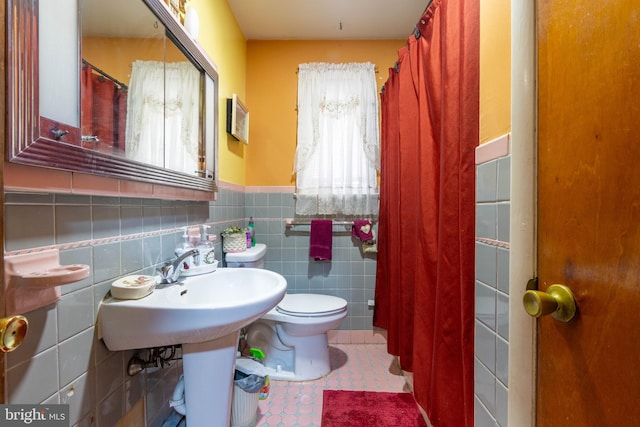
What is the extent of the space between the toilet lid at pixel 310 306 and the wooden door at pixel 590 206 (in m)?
1.21

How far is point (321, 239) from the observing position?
2.13m

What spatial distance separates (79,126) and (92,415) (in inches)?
31.3

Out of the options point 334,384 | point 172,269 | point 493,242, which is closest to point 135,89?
point 172,269

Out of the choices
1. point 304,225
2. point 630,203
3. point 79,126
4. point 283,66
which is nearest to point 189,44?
point 79,126

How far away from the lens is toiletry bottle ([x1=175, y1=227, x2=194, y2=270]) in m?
1.14

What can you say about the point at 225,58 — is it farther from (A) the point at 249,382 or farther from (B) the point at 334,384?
(B) the point at 334,384

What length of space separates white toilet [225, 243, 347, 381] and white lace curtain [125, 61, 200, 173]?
726mm

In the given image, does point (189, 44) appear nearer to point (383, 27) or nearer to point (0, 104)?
point (0, 104)

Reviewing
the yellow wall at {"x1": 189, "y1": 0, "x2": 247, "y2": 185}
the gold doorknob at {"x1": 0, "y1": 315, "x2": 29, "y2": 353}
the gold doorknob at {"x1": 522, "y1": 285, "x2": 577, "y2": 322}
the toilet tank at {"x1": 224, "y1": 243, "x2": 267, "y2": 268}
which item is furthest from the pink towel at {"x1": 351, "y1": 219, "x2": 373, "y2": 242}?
the gold doorknob at {"x1": 0, "y1": 315, "x2": 29, "y2": 353}

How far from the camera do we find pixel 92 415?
0.76 meters

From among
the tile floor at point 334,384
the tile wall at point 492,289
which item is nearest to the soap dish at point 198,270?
the tile floor at point 334,384

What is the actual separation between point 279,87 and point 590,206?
2185 millimetres

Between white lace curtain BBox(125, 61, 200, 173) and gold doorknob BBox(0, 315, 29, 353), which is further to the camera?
white lace curtain BBox(125, 61, 200, 173)

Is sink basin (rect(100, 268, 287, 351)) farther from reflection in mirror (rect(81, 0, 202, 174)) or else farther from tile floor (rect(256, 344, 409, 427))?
tile floor (rect(256, 344, 409, 427))
